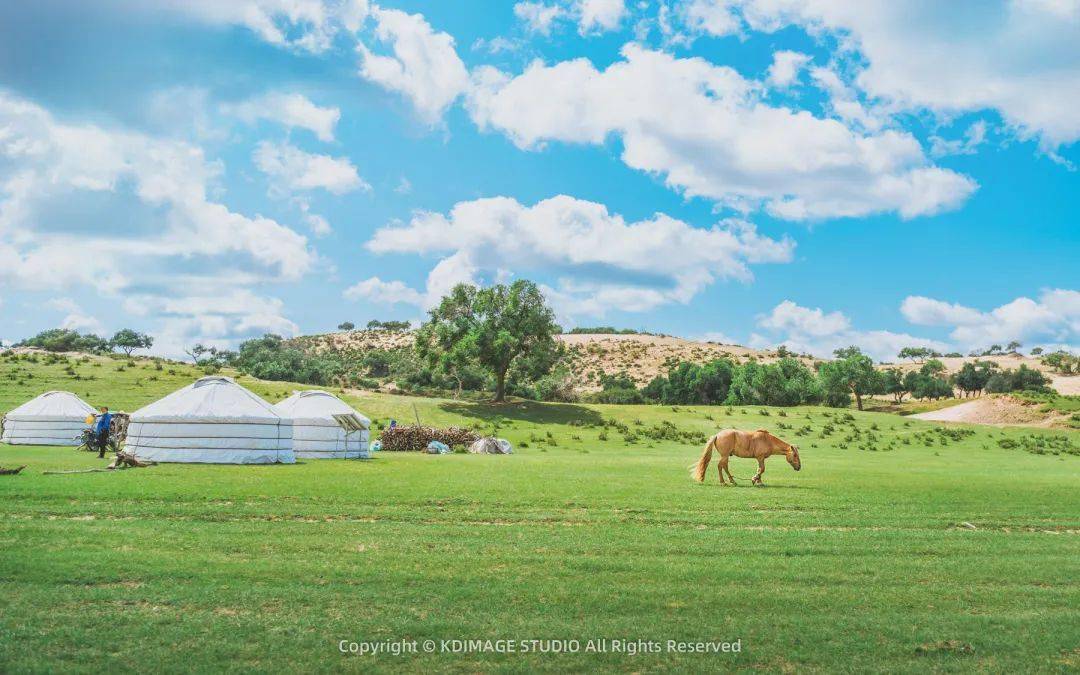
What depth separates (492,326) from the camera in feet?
205

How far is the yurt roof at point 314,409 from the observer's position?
105ft

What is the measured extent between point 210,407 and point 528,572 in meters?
21.1

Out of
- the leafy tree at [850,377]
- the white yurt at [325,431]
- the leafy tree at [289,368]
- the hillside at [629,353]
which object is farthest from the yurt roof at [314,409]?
the hillside at [629,353]

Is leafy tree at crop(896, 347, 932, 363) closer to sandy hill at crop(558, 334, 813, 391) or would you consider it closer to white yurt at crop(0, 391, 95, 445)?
sandy hill at crop(558, 334, 813, 391)

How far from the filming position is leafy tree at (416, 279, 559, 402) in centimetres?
6150

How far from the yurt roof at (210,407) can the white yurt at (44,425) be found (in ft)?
41.0

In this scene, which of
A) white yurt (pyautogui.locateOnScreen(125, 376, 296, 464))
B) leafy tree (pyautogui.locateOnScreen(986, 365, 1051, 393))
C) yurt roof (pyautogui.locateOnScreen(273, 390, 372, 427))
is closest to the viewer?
white yurt (pyautogui.locateOnScreen(125, 376, 296, 464))

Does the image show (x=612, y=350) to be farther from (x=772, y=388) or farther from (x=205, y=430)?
(x=205, y=430)

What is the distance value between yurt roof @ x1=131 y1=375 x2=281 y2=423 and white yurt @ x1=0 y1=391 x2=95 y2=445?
12509mm

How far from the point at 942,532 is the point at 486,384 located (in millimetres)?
69264

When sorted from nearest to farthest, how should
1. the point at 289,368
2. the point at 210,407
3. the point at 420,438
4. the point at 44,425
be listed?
the point at 210,407 < the point at 44,425 < the point at 420,438 < the point at 289,368

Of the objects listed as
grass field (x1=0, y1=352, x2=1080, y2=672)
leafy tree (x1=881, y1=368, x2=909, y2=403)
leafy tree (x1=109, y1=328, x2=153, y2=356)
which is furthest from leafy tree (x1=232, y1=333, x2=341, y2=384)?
leafy tree (x1=881, y1=368, x2=909, y2=403)

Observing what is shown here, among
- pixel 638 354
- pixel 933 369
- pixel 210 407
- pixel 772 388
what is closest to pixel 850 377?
pixel 772 388

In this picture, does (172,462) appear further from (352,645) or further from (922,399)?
(922,399)
